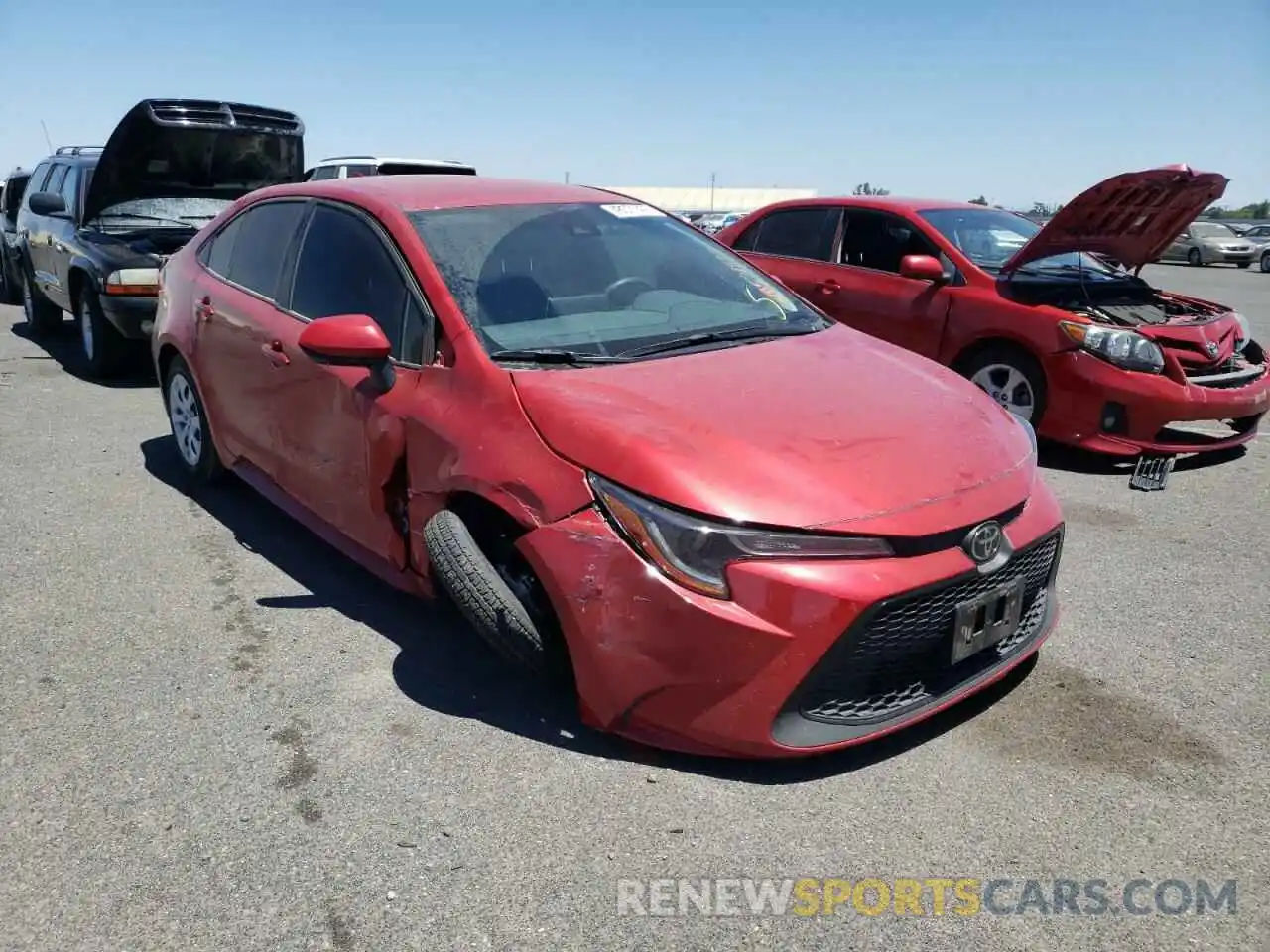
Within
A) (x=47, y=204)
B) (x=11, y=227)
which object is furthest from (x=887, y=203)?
(x=11, y=227)

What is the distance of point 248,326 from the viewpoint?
432cm

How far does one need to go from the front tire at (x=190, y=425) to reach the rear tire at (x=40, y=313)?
5.84 m

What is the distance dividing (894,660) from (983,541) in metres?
0.40

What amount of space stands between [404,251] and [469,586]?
1276 mm

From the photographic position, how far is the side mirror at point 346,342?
3.29 meters

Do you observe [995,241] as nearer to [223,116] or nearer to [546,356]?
[546,356]

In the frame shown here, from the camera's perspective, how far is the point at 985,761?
113 inches

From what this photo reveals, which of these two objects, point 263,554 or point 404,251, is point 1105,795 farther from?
point 263,554

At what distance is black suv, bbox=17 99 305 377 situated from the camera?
773 cm

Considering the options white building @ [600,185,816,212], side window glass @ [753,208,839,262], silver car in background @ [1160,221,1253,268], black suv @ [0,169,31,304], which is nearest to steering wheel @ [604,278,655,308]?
side window glass @ [753,208,839,262]

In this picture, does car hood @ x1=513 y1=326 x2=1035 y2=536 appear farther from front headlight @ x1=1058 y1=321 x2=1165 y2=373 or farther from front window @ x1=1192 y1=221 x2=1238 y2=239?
front window @ x1=1192 y1=221 x2=1238 y2=239

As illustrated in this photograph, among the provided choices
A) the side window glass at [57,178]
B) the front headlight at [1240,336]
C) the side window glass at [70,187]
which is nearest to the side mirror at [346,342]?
the front headlight at [1240,336]

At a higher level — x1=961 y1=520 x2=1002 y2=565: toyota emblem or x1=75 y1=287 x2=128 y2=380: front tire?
x1=961 y1=520 x2=1002 y2=565: toyota emblem

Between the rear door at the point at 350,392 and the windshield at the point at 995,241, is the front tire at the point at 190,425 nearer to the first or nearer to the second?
the rear door at the point at 350,392
